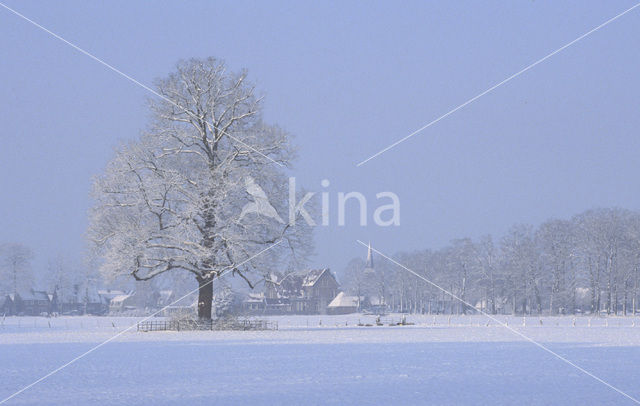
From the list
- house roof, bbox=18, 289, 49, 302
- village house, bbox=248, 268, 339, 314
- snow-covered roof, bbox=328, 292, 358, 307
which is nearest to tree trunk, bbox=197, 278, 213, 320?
snow-covered roof, bbox=328, 292, 358, 307

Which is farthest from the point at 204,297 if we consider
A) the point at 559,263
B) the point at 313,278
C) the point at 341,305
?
the point at 313,278

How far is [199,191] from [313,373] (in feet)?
60.3

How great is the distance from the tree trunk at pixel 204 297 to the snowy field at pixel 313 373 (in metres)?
7.03

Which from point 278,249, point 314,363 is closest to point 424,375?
point 314,363

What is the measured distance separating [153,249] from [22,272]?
3686 inches

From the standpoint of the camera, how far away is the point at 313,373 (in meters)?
19.9

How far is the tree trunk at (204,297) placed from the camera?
38406 millimetres

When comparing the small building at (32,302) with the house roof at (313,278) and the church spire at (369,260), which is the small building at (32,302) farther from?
the church spire at (369,260)

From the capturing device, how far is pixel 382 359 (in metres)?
24.4

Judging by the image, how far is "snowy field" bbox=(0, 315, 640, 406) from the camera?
15.6 meters

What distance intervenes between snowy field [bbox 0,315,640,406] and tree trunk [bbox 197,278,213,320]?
277 inches

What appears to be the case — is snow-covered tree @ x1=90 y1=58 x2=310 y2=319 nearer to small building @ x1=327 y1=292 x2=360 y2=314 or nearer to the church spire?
small building @ x1=327 y1=292 x2=360 y2=314

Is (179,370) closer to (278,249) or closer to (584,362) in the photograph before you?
(584,362)

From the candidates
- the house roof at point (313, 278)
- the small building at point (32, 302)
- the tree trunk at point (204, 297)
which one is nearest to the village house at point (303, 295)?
the house roof at point (313, 278)
